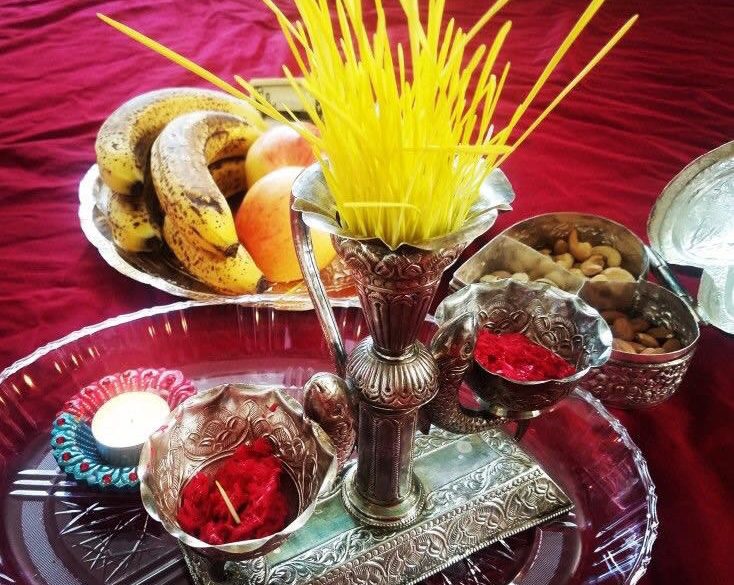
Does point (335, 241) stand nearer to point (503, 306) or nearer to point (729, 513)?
point (503, 306)

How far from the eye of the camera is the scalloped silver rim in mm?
440

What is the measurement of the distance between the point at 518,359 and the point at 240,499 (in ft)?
0.67

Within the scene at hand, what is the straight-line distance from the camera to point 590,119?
0.98 meters

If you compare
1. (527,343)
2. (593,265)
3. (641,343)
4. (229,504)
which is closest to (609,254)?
(593,265)

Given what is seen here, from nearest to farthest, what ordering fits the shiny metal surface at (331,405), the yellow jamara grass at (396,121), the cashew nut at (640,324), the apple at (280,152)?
A: the yellow jamara grass at (396,121)
the shiny metal surface at (331,405)
the cashew nut at (640,324)
the apple at (280,152)

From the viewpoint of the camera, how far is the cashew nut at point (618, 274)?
635 millimetres

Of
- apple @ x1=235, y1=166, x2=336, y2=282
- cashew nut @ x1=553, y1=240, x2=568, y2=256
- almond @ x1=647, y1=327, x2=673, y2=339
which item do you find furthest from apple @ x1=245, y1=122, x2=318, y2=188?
almond @ x1=647, y1=327, x2=673, y2=339

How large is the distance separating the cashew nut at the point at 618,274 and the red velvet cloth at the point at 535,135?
11 cm

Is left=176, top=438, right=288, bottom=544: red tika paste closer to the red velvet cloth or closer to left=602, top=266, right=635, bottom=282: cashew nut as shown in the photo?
the red velvet cloth

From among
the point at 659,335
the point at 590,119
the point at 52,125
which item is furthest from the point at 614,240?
the point at 52,125

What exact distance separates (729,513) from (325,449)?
34 centimetres

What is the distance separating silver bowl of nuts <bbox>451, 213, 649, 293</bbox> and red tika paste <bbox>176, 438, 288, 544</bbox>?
278 millimetres

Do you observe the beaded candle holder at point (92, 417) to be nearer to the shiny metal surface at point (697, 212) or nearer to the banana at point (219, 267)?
the banana at point (219, 267)

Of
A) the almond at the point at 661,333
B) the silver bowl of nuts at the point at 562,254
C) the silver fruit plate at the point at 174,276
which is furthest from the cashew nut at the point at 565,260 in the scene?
the silver fruit plate at the point at 174,276
